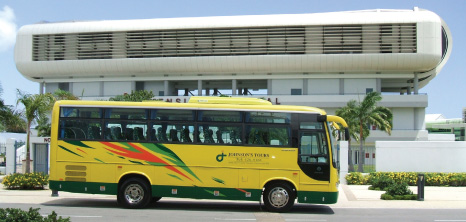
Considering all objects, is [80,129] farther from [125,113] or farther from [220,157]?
[220,157]

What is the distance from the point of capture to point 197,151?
15.5 metres

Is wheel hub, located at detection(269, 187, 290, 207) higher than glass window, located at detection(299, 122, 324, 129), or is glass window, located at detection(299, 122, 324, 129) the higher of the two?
glass window, located at detection(299, 122, 324, 129)

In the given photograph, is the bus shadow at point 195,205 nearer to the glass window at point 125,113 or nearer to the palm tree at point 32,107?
the glass window at point 125,113

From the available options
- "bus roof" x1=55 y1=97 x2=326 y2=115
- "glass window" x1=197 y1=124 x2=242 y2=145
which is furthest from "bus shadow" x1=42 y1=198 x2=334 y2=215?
"bus roof" x1=55 y1=97 x2=326 y2=115

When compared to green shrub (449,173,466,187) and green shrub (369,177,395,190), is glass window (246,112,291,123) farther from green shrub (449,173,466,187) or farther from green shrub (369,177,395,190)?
green shrub (449,173,466,187)

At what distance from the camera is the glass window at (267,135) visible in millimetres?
15414

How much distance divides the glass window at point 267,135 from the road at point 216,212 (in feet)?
7.06

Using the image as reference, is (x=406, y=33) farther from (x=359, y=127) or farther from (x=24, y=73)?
(x=24, y=73)

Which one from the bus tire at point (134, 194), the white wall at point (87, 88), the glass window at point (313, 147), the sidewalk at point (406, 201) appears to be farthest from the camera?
the white wall at point (87, 88)

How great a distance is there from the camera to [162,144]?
51.4ft

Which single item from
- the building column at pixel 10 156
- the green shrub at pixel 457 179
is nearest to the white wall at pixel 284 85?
the green shrub at pixel 457 179

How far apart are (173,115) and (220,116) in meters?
1.44

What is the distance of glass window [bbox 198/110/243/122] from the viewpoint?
51.0 feet

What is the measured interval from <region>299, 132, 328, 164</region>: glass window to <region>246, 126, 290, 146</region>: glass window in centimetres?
52
